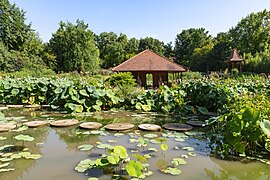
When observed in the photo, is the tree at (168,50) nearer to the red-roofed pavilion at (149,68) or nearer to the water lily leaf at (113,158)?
the red-roofed pavilion at (149,68)

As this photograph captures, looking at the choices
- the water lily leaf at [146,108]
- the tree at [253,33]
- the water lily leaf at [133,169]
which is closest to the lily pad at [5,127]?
the water lily leaf at [133,169]

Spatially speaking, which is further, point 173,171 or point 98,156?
point 98,156

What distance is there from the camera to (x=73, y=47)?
27531mm

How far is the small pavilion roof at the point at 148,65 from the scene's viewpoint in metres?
15.1

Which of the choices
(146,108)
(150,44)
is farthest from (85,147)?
(150,44)

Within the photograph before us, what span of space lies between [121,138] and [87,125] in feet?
3.45

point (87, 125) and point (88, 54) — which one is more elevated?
point (88, 54)

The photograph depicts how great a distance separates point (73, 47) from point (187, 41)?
25959 mm

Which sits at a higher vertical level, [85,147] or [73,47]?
[73,47]

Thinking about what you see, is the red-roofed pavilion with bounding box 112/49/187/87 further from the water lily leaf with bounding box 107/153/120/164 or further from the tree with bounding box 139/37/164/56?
the tree with bounding box 139/37/164/56

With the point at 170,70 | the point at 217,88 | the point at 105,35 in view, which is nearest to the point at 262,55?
the point at 170,70

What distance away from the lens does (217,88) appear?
243 inches

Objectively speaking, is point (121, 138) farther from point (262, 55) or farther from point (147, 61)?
point (262, 55)

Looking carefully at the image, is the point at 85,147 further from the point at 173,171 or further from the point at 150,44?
the point at 150,44
